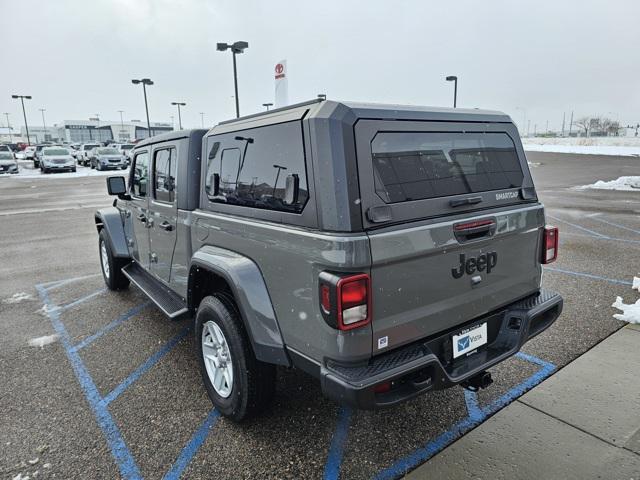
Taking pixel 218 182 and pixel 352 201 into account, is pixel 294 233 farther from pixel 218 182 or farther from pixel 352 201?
pixel 218 182

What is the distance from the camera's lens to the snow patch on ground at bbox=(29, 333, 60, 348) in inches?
169

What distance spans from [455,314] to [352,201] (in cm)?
97

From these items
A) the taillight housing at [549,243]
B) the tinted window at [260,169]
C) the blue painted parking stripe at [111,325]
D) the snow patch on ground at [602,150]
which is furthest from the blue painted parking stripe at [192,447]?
the snow patch on ground at [602,150]

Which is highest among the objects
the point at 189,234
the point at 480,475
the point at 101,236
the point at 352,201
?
the point at 352,201

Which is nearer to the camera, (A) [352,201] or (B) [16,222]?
(A) [352,201]

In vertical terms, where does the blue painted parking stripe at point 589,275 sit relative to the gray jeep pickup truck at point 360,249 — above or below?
below

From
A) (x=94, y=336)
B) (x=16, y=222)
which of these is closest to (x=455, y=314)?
(x=94, y=336)

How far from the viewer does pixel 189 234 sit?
136 inches

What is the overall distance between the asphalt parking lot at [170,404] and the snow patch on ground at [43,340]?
0.15ft

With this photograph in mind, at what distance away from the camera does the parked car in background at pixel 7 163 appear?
28.0 m

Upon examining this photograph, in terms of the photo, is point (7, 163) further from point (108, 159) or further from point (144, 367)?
point (144, 367)

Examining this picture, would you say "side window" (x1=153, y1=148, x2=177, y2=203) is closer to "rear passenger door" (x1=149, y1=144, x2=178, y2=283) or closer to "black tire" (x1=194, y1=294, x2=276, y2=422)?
"rear passenger door" (x1=149, y1=144, x2=178, y2=283)

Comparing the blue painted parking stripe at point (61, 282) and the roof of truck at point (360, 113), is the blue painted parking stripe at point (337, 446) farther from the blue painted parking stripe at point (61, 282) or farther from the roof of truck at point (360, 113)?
the blue painted parking stripe at point (61, 282)

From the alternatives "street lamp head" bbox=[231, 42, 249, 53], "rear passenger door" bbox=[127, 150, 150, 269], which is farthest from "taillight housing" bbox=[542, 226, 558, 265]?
"street lamp head" bbox=[231, 42, 249, 53]
